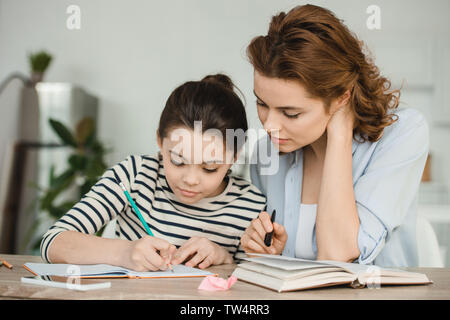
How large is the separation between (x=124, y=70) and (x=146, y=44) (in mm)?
290

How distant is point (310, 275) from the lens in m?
0.75

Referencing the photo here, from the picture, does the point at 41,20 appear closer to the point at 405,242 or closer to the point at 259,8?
the point at 259,8

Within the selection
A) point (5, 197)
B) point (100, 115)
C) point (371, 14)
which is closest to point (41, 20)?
point (100, 115)

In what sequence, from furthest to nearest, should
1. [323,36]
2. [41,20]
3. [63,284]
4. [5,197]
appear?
[41,20] → [5,197] → [323,36] → [63,284]

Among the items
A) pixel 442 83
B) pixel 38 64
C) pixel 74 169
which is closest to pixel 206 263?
pixel 74 169

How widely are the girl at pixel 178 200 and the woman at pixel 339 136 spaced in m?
0.12

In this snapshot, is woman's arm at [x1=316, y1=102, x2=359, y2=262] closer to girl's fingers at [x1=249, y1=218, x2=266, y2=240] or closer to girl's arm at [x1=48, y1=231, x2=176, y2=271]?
girl's fingers at [x1=249, y1=218, x2=266, y2=240]

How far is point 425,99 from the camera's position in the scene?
3.86 meters

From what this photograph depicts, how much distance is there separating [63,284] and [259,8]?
11.4 ft

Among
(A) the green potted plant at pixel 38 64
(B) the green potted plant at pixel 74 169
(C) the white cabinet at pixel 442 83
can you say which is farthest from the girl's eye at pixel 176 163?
(C) the white cabinet at pixel 442 83

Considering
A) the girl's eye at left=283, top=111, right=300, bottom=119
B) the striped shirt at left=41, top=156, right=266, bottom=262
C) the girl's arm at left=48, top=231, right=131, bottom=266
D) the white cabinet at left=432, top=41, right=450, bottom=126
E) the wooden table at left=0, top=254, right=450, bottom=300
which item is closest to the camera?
the wooden table at left=0, top=254, right=450, bottom=300

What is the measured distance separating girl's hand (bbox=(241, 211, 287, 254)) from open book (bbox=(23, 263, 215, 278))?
0.68ft

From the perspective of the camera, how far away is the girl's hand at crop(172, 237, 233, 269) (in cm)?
103

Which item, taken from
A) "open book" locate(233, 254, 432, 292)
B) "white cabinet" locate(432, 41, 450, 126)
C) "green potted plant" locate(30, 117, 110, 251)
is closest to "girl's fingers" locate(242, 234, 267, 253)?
"open book" locate(233, 254, 432, 292)
